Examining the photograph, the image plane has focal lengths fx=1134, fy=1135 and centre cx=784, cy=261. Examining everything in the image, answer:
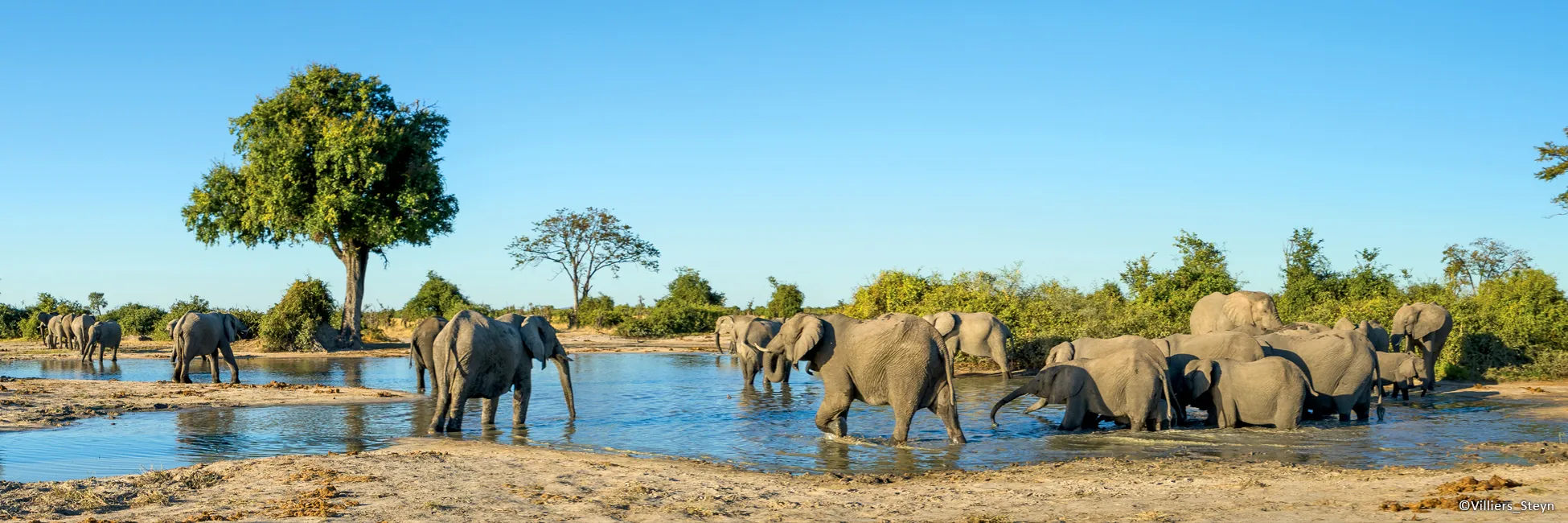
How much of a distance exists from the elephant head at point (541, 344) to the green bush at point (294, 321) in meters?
24.8

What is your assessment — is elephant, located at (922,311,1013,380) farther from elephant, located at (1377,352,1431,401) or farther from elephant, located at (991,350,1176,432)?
elephant, located at (991,350,1176,432)

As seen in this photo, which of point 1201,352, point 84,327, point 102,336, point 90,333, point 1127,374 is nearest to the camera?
point 1127,374

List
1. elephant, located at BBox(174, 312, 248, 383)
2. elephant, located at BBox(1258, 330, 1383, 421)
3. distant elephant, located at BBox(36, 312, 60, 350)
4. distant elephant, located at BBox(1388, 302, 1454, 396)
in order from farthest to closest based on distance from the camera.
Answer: distant elephant, located at BBox(36, 312, 60, 350) < elephant, located at BBox(174, 312, 248, 383) < distant elephant, located at BBox(1388, 302, 1454, 396) < elephant, located at BBox(1258, 330, 1383, 421)

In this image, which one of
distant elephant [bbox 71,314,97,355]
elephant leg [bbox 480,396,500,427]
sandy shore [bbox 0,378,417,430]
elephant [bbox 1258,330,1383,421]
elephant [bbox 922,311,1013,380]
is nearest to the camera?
elephant leg [bbox 480,396,500,427]

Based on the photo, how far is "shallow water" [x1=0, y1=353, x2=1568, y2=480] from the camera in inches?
452

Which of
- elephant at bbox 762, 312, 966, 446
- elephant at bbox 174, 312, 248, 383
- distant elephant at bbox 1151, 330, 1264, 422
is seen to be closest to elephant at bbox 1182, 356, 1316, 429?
distant elephant at bbox 1151, 330, 1264, 422

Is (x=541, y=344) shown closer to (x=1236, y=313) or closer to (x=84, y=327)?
(x=1236, y=313)

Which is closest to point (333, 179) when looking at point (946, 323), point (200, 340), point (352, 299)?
point (352, 299)

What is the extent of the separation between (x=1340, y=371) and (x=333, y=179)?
30800mm

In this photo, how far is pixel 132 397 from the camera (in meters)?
17.6

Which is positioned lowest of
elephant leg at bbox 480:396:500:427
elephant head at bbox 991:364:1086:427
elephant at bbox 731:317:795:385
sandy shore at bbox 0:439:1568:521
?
sandy shore at bbox 0:439:1568:521

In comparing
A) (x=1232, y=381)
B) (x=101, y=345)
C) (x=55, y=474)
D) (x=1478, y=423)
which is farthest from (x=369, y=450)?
(x=101, y=345)

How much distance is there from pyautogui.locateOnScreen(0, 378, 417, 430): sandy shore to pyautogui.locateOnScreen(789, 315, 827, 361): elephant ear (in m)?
8.33

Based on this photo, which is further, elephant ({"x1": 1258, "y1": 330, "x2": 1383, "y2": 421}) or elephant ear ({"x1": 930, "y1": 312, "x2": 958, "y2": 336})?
elephant ear ({"x1": 930, "y1": 312, "x2": 958, "y2": 336})
